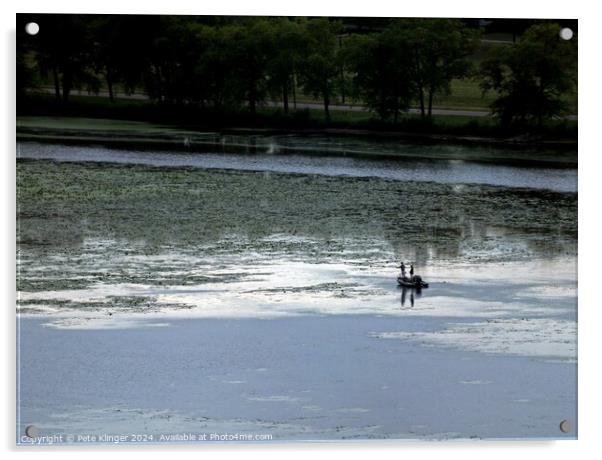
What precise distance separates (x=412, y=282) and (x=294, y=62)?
1546 millimetres

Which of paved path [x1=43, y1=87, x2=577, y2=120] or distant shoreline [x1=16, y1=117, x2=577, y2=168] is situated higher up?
paved path [x1=43, y1=87, x2=577, y2=120]

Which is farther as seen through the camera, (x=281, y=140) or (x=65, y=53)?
(x=281, y=140)

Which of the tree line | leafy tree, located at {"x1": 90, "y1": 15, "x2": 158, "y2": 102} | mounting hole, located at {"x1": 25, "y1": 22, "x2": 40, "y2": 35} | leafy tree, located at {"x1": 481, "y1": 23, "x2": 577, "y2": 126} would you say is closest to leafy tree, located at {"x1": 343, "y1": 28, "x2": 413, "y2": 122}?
the tree line

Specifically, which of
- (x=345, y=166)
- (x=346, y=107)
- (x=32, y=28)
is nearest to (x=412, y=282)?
(x=345, y=166)

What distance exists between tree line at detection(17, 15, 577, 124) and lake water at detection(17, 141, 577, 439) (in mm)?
385

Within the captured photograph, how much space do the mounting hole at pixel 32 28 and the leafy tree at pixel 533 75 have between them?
272 cm

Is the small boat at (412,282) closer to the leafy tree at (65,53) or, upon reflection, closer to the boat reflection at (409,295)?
the boat reflection at (409,295)

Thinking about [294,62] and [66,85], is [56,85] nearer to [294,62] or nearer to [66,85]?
[66,85]

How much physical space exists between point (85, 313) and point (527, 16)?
314 centimetres

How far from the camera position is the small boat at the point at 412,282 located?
8.66 m

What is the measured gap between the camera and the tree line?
28.3 ft

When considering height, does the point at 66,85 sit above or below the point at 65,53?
below

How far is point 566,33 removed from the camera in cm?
871

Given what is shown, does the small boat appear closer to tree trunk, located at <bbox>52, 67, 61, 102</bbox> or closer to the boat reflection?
the boat reflection
